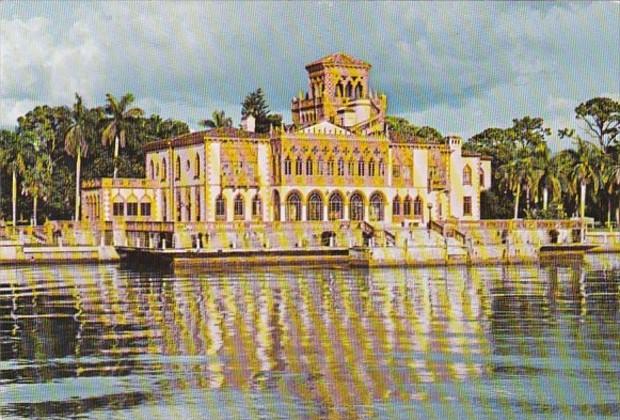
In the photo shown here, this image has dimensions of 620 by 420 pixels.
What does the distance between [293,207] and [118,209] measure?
40.4ft

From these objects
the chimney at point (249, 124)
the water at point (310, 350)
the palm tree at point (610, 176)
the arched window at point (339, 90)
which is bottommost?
the water at point (310, 350)

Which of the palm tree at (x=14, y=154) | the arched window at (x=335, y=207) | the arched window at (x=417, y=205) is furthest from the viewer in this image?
the palm tree at (x=14, y=154)

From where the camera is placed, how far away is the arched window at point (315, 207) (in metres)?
82.8

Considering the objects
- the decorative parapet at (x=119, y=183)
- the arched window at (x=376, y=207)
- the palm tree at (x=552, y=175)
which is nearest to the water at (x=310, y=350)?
the arched window at (x=376, y=207)

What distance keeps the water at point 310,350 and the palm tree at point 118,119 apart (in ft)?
127

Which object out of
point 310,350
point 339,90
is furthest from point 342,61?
point 310,350

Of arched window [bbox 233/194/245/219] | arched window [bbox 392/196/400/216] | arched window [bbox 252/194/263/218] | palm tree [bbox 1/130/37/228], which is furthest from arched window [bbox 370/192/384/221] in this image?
palm tree [bbox 1/130/37/228]

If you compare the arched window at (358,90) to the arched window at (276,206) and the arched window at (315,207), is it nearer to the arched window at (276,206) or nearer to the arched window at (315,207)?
the arched window at (315,207)

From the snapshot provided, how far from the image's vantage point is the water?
83.1 ft

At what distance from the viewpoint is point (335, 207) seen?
83562 millimetres

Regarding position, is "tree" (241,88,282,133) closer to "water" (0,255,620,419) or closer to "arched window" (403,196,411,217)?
"arched window" (403,196,411,217)

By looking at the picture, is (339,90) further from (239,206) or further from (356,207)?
(239,206)

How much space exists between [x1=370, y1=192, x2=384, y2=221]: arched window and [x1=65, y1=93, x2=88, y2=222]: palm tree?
21213 millimetres

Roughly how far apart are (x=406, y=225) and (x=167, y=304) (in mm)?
39749
